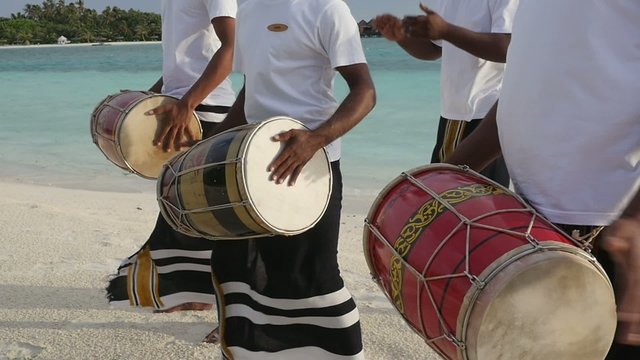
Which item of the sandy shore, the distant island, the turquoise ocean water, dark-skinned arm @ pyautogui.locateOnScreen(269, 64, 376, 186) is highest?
dark-skinned arm @ pyautogui.locateOnScreen(269, 64, 376, 186)

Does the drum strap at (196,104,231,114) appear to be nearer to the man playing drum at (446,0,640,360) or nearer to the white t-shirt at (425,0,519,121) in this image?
the white t-shirt at (425,0,519,121)

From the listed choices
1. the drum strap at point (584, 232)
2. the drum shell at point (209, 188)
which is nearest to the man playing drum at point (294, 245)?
the drum shell at point (209, 188)

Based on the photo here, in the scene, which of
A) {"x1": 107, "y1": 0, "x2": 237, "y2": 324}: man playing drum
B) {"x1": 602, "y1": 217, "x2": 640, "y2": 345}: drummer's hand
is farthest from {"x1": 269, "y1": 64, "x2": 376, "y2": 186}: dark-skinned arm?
{"x1": 602, "y1": 217, "x2": 640, "y2": 345}: drummer's hand

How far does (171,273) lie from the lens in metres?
3.11

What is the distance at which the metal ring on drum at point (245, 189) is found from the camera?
211cm

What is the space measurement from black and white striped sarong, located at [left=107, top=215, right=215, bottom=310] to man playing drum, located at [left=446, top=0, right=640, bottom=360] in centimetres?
175

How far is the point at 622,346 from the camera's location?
4.99ft

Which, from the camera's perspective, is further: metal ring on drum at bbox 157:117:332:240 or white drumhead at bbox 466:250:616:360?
metal ring on drum at bbox 157:117:332:240

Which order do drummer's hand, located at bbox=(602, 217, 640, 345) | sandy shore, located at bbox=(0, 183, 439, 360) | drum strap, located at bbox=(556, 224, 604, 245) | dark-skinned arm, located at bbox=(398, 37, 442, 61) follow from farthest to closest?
sandy shore, located at bbox=(0, 183, 439, 360)
dark-skinned arm, located at bbox=(398, 37, 442, 61)
drum strap, located at bbox=(556, 224, 604, 245)
drummer's hand, located at bbox=(602, 217, 640, 345)

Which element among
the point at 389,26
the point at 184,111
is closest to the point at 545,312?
the point at 389,26

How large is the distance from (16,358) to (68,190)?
4142 mm

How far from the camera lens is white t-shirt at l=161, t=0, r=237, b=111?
124 inches

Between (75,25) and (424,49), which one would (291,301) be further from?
(75,25)

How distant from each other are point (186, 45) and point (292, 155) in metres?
1.24
